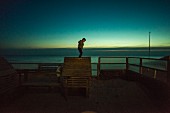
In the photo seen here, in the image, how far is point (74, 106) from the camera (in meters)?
5.89

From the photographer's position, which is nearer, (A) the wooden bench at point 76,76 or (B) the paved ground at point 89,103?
(B) the paved ground at point 89,103

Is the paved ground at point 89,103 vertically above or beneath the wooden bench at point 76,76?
beneath

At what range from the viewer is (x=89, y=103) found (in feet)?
20.4

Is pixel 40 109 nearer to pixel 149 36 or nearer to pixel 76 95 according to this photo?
pixel 76 95

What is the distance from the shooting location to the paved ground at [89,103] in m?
5.49

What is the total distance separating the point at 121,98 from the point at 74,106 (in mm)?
1744

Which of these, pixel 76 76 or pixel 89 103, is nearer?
pixel 89 103

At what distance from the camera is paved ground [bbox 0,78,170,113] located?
18.0ft

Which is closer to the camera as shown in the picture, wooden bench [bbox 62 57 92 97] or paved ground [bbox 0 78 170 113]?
paved ground [bbox 0 78 170 113]

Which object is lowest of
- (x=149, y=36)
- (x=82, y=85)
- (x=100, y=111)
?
(x=100, y=111)

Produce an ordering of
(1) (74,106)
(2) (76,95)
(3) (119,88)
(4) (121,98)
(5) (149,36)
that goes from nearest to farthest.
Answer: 1. (1) (74,106)
2. (4) (121,98)
3. (2) (76,95)
4. (3) (119,88)
5. (5) (149,36)

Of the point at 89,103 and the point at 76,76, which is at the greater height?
the point at 76,76

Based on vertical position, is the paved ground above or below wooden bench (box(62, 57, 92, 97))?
below

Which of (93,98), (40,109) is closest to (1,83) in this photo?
(40,109)
